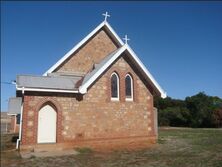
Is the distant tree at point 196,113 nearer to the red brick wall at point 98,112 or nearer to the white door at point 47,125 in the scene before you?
the red brick wall at point 98,112

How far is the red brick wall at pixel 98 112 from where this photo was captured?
14930mm

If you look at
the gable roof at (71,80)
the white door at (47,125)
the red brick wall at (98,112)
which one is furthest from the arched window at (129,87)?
the white door at (47,125)

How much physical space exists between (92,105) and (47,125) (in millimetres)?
2966

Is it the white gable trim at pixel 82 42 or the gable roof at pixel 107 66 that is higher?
the white gable trim at pixel 82 42

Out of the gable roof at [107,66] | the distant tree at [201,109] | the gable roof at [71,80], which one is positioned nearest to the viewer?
the gable roof at [71,80]

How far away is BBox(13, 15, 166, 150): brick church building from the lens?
15.0 metres

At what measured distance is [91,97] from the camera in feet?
54.3

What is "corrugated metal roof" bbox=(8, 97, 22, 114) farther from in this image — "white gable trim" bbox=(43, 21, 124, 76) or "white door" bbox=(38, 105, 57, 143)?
"white door" bbox=(38, 105, 57, 143)

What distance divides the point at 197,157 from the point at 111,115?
6.41 meters

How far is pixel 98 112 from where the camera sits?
1664 cm

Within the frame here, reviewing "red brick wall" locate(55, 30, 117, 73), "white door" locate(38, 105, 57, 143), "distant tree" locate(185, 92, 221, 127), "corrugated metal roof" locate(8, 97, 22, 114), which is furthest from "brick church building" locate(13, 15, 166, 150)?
"distant tree" locate(185, 92, 221, 127)

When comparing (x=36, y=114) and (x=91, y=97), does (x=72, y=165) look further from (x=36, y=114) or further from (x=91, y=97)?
(x=91, y=97)

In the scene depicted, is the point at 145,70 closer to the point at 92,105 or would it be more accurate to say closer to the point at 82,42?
the point at 92,105

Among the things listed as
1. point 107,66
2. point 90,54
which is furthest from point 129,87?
point 90,54
